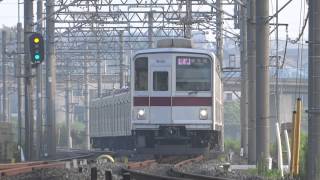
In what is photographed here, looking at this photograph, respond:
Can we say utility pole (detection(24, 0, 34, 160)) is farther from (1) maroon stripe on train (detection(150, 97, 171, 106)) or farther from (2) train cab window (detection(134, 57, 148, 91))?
(1) maroon stripe on train (detection(150, 97, 171, 106))

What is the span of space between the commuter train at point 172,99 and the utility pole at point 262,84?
2.78m

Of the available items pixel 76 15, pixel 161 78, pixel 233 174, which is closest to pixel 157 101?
pixel 161 78

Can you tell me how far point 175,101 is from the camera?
2242 centimetres

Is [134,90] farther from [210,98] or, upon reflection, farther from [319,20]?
[319,20]

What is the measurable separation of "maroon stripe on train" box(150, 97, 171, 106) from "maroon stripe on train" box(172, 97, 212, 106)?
15cm

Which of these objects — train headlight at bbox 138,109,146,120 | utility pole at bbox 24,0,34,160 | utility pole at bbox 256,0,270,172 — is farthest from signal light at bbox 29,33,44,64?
utility pole at bbox 256,0,270,172

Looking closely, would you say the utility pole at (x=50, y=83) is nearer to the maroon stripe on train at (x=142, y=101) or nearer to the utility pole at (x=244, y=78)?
the utility pole at (x=244, y=78)

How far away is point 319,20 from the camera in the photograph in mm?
12219

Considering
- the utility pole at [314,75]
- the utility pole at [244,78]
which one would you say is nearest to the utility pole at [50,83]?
the utility pole at [244,78]

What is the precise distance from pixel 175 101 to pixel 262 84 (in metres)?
3.55

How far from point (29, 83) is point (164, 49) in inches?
181

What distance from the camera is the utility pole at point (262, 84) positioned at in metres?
19.2

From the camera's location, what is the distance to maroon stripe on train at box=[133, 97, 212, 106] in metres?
22.3

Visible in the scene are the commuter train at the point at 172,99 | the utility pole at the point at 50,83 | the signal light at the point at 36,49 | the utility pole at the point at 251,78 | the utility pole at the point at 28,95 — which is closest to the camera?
the signal light at the point at 36,49
